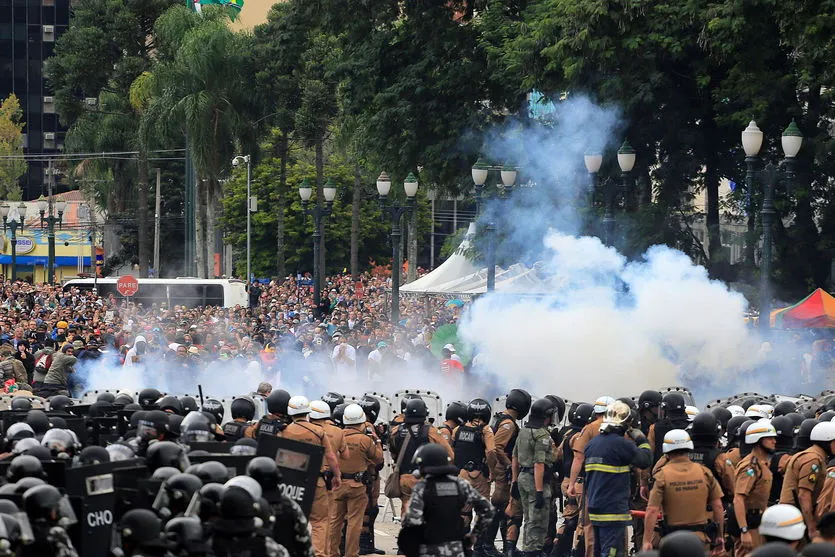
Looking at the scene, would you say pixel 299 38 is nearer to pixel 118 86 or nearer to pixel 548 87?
pixel 548 87

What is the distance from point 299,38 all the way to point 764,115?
562 inches

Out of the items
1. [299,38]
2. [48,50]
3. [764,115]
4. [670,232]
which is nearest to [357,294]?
[299,38]

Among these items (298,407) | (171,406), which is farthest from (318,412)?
(171,406)

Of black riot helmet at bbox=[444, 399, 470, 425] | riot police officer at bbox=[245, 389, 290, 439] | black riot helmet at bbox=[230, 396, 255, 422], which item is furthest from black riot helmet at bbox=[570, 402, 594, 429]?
black riot helmet at bbox=[230, 396, 255, 422]

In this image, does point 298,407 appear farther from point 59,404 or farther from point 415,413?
point 59,404

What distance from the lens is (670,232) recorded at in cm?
3145

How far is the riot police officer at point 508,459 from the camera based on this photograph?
46.5 ft

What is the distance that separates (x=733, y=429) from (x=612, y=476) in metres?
1.96

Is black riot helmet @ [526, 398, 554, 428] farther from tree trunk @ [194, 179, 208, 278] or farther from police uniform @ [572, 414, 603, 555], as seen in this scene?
tree trunk @ [194, 179, 208, 278]

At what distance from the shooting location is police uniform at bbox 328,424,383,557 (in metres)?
13.6

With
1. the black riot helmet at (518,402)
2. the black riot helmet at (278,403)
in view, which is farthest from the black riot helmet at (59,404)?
the black riot helmet at (518,402)

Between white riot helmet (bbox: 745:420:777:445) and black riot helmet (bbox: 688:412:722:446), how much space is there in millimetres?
266

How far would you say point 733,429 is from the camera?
13.0 m

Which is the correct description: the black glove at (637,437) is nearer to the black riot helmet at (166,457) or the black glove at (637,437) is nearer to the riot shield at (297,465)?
the riot shield at (297,465)
